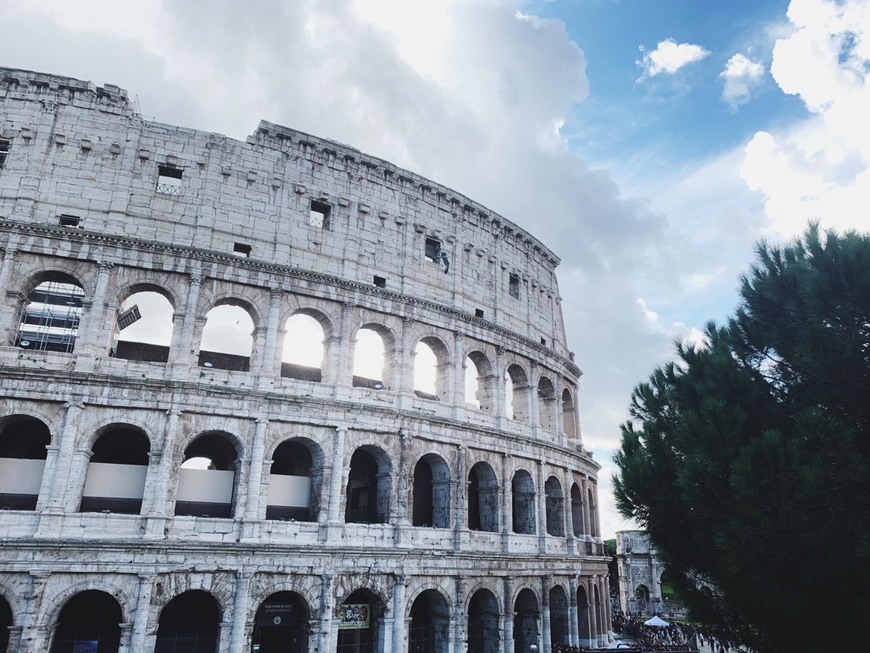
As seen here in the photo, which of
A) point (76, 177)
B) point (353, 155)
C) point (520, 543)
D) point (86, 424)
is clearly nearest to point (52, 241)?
point (76, 177)

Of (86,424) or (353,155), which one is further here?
(353,155)

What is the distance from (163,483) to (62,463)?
2.71 metres

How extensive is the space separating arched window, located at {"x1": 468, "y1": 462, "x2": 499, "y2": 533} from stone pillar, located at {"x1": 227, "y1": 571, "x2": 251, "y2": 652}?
8676 millimetres

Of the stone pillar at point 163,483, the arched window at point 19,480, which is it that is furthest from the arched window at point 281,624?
the arched window at point 19,480

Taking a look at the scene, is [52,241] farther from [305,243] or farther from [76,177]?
[305,243]

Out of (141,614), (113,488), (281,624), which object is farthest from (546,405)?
(141,614)

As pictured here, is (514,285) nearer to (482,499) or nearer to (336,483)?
(482,499)

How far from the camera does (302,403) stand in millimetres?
19625

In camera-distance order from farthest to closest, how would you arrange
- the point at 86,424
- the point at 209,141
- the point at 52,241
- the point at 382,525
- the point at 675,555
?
the point at 209,141
the point at 382,525
the point at 52,241
the point at 86,424
the point at 675,555

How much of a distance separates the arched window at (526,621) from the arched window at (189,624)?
1157cm

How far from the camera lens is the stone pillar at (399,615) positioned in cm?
1917

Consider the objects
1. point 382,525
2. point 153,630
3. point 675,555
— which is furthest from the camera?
point 382,525

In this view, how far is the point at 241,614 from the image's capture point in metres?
17.2

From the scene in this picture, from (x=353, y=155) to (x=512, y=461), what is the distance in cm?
1383
